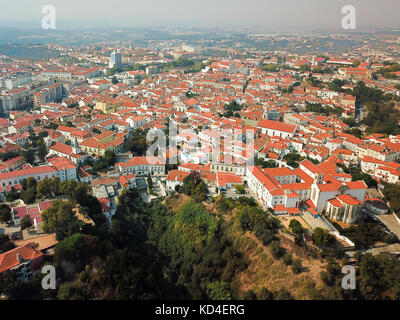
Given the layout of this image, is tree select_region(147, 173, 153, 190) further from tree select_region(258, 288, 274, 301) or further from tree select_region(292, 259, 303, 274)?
tree select_region(292, 259, 303, 274)

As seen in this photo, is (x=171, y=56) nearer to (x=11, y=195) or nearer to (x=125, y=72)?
(x=125, y=72)

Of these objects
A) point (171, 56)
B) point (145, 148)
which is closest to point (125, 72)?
point (171, 56)

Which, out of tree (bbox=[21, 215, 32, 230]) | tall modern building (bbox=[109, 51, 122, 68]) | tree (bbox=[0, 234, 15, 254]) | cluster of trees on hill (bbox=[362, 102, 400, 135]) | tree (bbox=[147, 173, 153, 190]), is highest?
tall modern building (bbox=[109, 51, 122, 68])

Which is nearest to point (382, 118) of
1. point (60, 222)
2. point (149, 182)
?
point (149, 182)

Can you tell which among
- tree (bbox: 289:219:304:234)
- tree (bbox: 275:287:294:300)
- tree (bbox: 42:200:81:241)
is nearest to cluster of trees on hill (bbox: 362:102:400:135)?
tree (bbox: 289:219:304:234)

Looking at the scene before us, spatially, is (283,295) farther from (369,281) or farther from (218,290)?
(369,281)


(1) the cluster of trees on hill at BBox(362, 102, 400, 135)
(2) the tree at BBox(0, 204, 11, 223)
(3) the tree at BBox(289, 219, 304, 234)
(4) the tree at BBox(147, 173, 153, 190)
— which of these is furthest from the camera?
(1) the cluster of trees on hill at BBox(362, 102, 400, 135)

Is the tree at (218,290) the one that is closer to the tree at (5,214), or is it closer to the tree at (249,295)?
the tree at (249,295)
